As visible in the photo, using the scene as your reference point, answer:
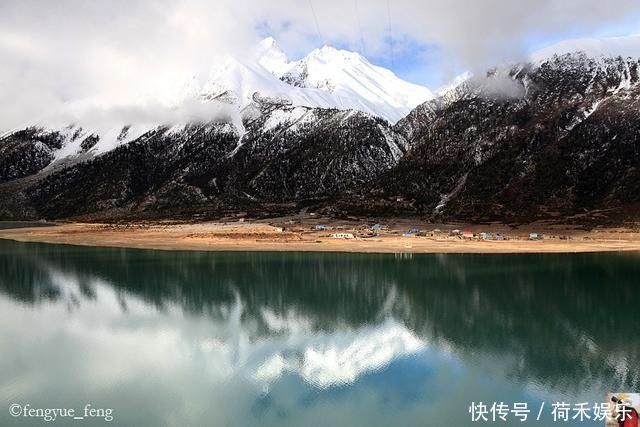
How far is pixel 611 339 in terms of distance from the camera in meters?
46.6

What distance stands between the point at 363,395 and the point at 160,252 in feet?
278

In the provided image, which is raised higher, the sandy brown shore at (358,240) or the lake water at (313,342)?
the sandy brown shore at (358,240)

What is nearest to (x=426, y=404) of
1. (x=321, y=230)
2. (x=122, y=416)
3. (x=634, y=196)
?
(x=122, y=416)

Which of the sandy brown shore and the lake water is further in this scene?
the sandy brown shore

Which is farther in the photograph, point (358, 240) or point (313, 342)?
point (358, 240)

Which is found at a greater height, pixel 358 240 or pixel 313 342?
pixel 358 240

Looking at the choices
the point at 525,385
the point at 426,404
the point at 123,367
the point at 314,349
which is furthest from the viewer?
the point at 314,349

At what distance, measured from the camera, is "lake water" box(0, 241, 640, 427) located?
32.2 meters

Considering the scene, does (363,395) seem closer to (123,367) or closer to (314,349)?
(314,349)

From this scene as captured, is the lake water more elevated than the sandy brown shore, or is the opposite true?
the sandy brown shore

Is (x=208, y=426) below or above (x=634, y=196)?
below

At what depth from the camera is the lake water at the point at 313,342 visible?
32188mm

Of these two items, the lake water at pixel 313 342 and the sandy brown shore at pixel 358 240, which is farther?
the sandy brown shore at pixel 358 240

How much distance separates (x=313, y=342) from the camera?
46.3m
